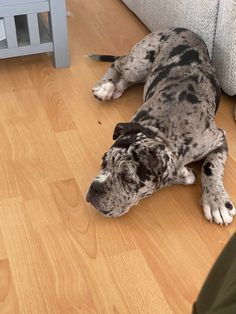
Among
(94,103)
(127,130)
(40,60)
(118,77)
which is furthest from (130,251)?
(40,60)

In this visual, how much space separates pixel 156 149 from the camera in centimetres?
158

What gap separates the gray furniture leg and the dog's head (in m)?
0.90

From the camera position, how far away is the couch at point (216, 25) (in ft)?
6.64

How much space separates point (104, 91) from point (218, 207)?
80 centimetres

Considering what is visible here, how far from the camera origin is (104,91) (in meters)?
2.19

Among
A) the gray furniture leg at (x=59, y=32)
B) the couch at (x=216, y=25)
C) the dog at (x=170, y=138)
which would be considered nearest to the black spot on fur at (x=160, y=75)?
the dog at (x=170, y=138)

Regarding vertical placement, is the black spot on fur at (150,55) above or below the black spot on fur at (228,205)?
above

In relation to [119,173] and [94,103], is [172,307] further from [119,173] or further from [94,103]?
[94,103]

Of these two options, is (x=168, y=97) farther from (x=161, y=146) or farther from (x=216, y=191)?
(x=216, y=191)

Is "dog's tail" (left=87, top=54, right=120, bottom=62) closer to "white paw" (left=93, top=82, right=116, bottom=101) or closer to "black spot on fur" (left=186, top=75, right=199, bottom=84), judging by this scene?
"white paw" (left=93, top=82, right=116, bottom=101)

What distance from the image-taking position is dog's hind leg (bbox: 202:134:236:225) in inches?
64.6

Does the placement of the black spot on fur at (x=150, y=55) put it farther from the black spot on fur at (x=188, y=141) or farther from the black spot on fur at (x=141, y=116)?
the black spot on fur at (x=188, y=141)

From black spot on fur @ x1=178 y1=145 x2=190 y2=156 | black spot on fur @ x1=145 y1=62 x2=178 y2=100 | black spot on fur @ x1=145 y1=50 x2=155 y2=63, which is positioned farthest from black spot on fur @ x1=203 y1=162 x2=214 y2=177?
black spot on fur @ x1=145 y1=50 x2=155 y2=63

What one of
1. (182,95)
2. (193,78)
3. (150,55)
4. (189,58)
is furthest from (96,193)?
(150,55)
